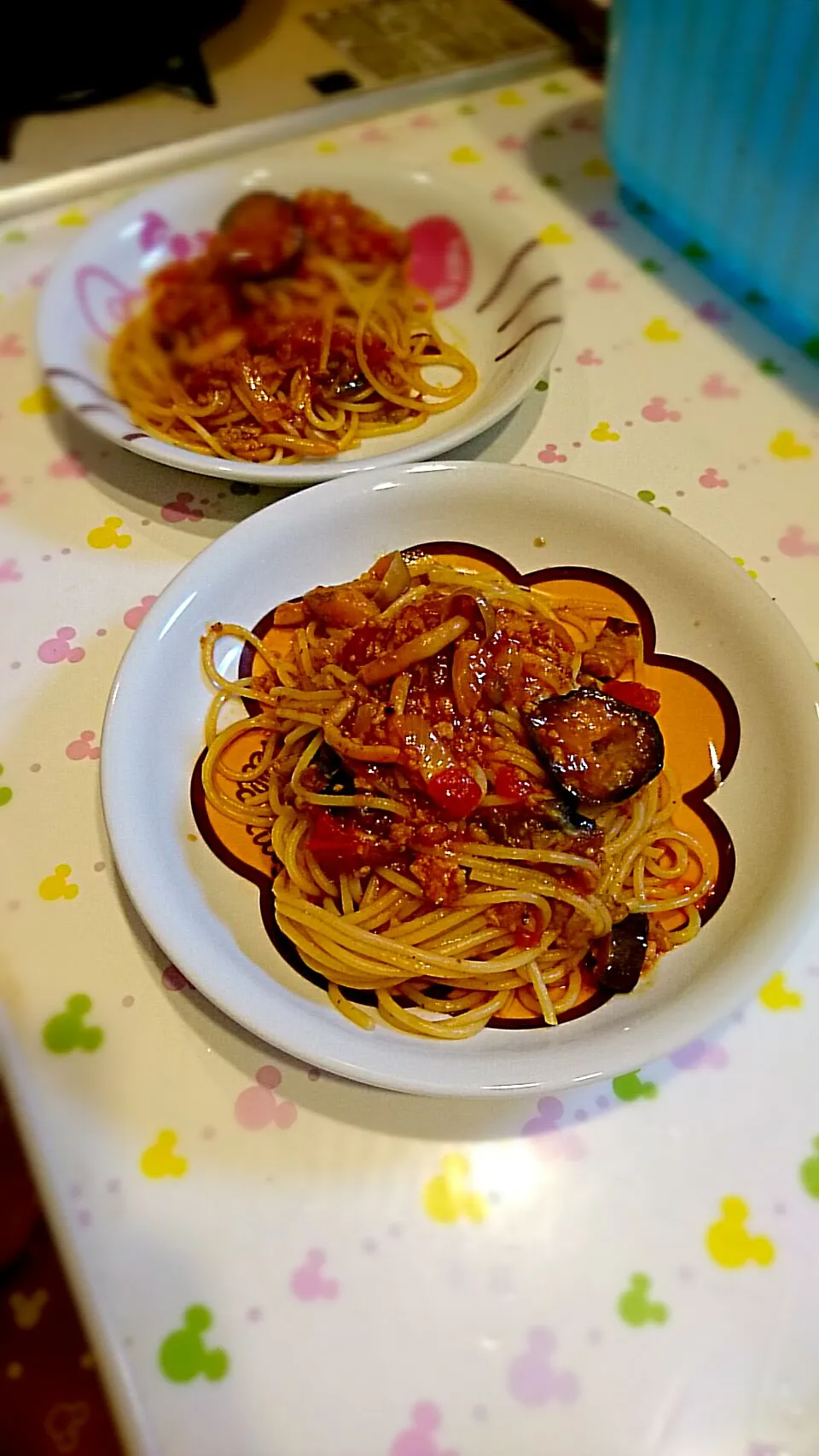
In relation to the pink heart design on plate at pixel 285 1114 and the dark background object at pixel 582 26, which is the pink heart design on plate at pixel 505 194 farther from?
the pink heart design on plate at pixel 285 1114

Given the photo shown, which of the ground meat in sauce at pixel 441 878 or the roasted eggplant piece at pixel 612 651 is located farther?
the roasted eggplant piece at pixel 612 651

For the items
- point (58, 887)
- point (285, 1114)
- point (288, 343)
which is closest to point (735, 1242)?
point (285, 1114)

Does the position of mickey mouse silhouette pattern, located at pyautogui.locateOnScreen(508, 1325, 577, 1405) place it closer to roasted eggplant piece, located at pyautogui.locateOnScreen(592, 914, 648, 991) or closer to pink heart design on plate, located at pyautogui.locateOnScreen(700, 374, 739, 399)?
roasted eggplant piece, located at pyautogui.locateOnScreen(592, 914, 648, 991)

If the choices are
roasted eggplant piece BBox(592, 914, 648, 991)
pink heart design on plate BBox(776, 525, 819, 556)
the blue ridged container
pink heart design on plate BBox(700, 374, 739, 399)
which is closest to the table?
roasted eggplant piece BBox(592, 914, 648, 991)

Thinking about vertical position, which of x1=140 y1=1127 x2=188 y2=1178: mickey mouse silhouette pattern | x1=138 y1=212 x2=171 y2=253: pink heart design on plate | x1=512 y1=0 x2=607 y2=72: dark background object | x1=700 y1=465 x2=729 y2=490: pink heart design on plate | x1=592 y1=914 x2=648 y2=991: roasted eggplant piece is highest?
x1=512 y1=0 x2=607 y2=72: dark background object

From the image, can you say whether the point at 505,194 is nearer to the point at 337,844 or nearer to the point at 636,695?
the point at 636,695

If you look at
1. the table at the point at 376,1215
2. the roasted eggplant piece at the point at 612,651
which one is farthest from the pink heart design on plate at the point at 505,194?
the table at the point at 376,1215
